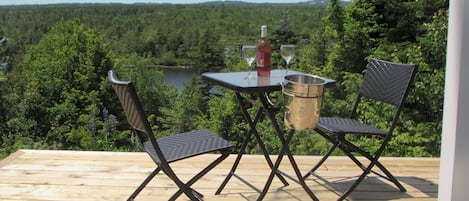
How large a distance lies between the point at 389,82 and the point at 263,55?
29.7 inches

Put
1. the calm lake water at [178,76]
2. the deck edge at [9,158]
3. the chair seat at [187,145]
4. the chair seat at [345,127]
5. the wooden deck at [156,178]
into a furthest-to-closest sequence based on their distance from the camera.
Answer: the calm lake water at [178,76]
the deck edge at [9,158]
the wooden deck at [156,178]
the chair seat at [345,127]
the chair seat at [187,145]

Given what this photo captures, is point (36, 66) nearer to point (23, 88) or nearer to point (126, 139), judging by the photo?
point (23, 88)

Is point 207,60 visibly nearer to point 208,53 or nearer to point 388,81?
point 208,53

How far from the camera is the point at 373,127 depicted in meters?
2.62

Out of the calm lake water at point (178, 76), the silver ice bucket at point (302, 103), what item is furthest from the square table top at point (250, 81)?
the calm lake water at point (178, 76)

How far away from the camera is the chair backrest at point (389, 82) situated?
2451 millimetres

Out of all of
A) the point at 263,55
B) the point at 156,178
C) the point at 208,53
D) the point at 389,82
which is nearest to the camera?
the point at 263,55

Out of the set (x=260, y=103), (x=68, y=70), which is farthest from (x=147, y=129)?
(x=68, y=70)

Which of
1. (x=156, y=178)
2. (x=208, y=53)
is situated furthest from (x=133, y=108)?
(x=208, y=53)

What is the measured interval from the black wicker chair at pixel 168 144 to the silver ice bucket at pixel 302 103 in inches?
13.9

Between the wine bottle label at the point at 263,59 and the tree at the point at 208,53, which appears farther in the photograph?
the tree at the point at 208,53

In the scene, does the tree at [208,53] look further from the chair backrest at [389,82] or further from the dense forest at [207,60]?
the chair backrest at [389,82]

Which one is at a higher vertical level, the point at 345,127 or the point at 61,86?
the point at 345,127

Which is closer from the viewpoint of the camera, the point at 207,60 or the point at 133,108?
the point at 133,108
